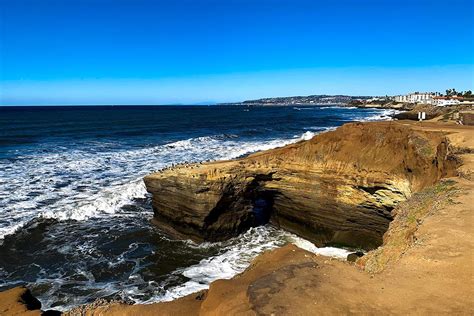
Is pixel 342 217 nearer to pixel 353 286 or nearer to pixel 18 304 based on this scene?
pixel 353 286

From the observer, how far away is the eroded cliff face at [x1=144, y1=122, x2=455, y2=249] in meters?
13.8

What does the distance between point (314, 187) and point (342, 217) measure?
A: 1600 mm

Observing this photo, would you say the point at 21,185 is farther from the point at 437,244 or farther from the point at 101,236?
the point at 437,244

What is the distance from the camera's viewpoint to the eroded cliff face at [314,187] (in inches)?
544

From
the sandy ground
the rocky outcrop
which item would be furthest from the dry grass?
the rocky outcrop

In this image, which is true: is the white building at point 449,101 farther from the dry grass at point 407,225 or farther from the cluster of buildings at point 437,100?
the dry grass at point 407,225

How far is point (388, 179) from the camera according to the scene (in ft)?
44.6

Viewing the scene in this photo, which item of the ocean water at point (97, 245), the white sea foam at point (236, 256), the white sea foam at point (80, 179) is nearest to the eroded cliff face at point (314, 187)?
the white sea foam at point (236, 256)

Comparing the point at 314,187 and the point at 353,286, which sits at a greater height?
the point at 353,286

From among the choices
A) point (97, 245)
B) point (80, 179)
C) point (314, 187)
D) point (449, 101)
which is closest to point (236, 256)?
point (314, 187)

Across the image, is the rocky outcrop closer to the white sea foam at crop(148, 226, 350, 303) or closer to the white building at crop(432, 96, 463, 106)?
the white sea foam at crop(148, 226, 350, 303)

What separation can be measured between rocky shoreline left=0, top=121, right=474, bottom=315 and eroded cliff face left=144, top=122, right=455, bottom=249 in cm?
4

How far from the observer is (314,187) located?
49.6 feet

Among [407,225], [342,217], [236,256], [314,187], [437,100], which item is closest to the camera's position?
[407,225]
